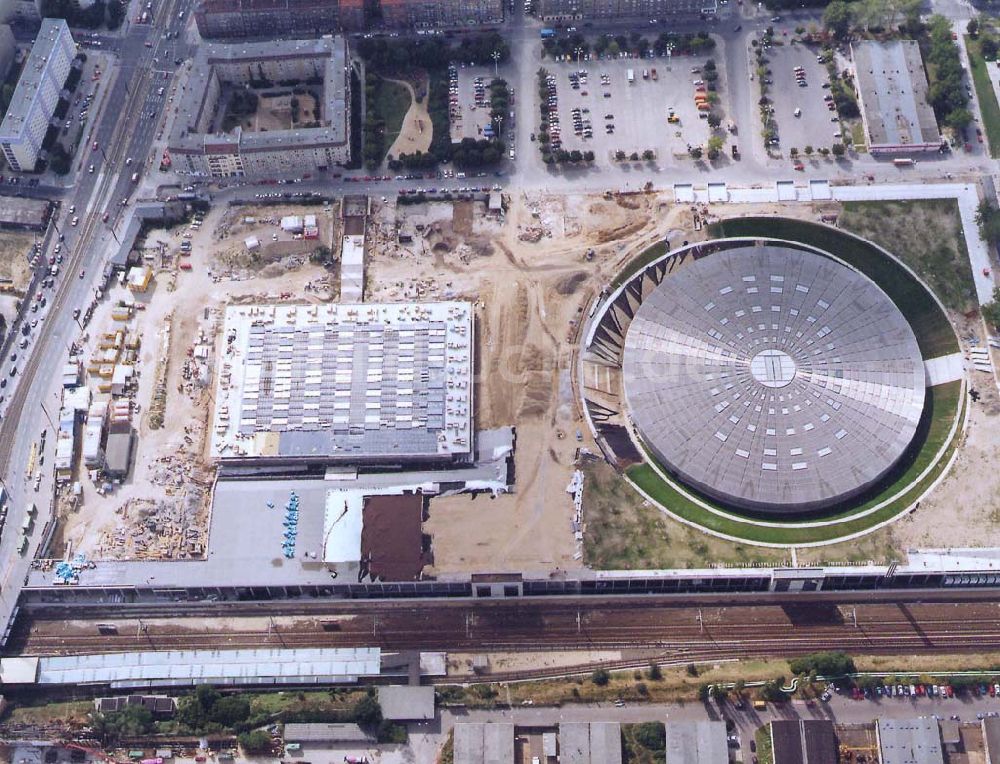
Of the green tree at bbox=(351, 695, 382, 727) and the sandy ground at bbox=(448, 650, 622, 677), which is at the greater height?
the sandy ground at bbox=(448, 650, 622, 677)

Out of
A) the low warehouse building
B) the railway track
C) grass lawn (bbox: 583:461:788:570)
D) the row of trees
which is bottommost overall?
the low warehouse building

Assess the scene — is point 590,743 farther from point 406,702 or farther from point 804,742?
point 804,742

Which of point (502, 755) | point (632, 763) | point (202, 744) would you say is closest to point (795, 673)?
point (632, 763)

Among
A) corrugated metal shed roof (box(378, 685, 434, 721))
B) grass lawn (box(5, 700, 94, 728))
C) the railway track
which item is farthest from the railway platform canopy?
corrugated metal shed roof (box(378, 685, 434, 721))

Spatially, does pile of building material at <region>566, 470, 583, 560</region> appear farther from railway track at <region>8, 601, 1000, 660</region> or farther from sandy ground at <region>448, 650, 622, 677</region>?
sandy ground at <region>448, 650, 622, 677</region>

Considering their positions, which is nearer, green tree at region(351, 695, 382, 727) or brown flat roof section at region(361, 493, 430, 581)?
green tree at region(351, 695, 382, 727)

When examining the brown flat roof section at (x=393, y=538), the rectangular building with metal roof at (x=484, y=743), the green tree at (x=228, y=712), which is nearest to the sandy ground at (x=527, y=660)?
the rectangular building with metal roof at (x=484, y=743)

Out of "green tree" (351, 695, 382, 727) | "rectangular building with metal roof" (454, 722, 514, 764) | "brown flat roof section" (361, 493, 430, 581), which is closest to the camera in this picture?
"rectangular building with metal roof" (454, 722, 514, 764)

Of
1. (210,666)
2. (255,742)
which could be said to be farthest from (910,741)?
(210,666)
